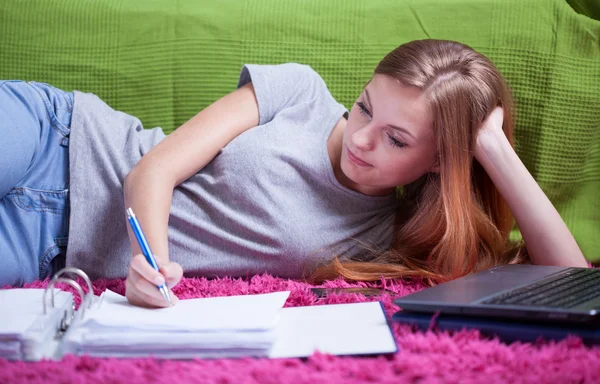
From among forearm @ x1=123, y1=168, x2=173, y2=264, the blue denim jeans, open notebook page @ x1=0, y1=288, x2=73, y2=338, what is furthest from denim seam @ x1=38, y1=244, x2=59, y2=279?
open notebook page @ x1=0, y1=288, x2=73, y2=338

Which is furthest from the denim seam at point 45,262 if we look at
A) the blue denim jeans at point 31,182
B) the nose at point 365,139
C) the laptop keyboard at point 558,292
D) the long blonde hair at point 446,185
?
the laptop keyboard at point 558,292

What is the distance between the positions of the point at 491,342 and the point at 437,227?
0.48 m

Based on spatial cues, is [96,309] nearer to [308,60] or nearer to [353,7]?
[308,60]

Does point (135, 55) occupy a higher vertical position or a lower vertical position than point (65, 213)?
higher

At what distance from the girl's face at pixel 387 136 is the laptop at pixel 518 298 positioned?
0.95ft

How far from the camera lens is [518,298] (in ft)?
3.03

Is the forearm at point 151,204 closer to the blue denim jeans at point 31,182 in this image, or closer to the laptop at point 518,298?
the blue denim jeans at point 31,182

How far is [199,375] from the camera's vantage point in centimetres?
75

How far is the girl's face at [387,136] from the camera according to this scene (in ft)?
4.07

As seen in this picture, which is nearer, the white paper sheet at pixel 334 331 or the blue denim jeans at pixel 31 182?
the white paper sheet at pixel 334 331

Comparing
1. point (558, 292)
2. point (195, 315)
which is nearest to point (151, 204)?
point (195, 315)

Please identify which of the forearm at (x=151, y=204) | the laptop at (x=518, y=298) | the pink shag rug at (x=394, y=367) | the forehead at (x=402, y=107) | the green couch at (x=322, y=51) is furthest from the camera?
the green couch at (x=322, y=51)

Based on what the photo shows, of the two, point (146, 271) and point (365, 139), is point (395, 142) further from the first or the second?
point (146, 271)

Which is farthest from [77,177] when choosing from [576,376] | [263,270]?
[576,376]
